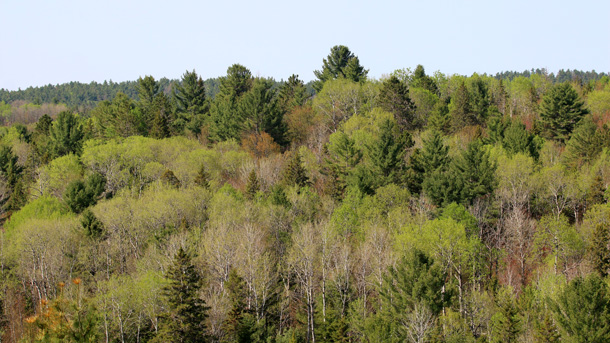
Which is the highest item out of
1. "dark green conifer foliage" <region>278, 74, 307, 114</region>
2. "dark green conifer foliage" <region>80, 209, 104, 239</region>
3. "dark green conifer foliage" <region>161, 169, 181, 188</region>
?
"dark green conifer foliage" <region>278, 74, 307, 114</region>

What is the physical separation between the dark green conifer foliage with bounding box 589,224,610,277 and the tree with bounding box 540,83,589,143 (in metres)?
26.6

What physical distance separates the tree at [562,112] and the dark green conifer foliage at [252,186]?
3899 centimetres

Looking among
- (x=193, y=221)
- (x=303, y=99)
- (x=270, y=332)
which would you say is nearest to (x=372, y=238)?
(x=270, y=332)

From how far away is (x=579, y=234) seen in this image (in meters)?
50.1

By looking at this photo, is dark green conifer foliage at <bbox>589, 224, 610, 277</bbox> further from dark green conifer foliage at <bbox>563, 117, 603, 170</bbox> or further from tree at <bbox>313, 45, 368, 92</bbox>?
tree at <bbox>313, 45, 368, 92</bbox>

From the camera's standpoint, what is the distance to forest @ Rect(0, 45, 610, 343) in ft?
127

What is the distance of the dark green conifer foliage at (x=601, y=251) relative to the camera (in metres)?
45.2

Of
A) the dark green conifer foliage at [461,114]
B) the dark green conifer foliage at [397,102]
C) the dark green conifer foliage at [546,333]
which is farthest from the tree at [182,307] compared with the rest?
the dark green conifer foliage at [461,114]

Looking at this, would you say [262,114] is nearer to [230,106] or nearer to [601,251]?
[230,106]

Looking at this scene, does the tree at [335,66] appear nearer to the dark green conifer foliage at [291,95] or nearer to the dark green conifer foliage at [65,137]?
the dark green conifer foliage at [291,95]

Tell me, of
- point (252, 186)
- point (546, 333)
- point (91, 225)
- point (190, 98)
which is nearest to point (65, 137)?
point (190, 98)

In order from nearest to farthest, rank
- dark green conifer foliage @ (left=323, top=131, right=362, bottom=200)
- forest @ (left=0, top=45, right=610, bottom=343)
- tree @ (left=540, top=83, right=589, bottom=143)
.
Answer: forest @ (left=0, top=45, right=610, bottom=343) < dark green conifer foliage @ (left=323, top=131, right=362, bottom=200) < tree @ (left=540, top=83, right=589, bottom=143)

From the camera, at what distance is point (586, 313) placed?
34.3m

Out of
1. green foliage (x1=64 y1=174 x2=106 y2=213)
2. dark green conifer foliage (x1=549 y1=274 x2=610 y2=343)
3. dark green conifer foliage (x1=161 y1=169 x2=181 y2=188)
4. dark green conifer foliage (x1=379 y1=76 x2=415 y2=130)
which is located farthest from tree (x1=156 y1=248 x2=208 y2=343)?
dark green conifer foliage (x1=379 y1=76 x2=415 y2=130)
